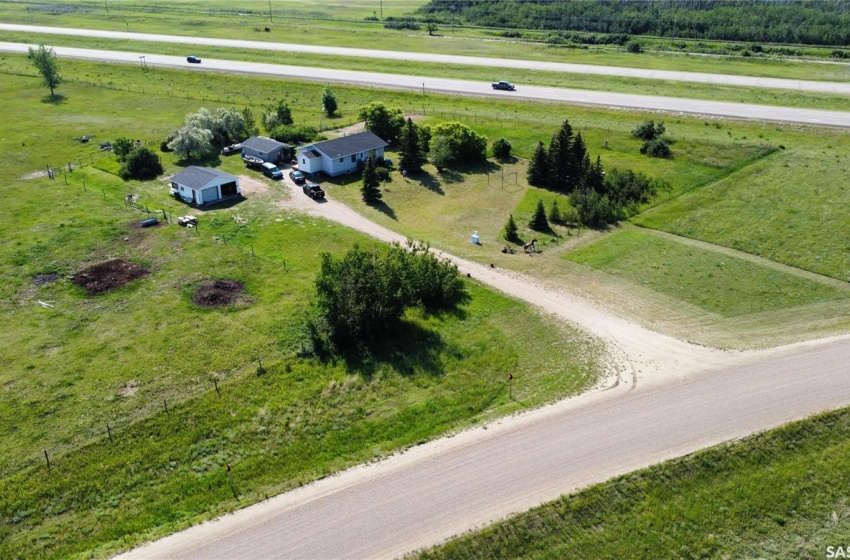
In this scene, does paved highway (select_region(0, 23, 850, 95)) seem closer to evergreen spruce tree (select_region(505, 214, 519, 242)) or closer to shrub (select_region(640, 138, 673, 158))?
→ shrub (select_region(640, 138, 673, 158))

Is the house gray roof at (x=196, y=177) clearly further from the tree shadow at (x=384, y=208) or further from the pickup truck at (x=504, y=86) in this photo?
the pickup truck at (x=504, y=86)

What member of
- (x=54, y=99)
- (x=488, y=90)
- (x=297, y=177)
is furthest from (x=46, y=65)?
(x=488, y=90)

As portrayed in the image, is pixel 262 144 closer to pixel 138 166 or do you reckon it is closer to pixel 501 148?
pixel 138 166

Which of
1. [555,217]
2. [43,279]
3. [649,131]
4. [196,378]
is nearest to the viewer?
[196,378]

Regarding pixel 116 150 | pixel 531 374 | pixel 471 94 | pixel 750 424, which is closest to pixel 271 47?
pixel 471 94

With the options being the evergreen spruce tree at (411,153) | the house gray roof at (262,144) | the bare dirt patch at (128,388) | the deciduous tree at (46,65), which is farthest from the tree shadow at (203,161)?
the deciduous tree at (46,65)

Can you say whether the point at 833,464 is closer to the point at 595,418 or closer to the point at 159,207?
the point at 595,418

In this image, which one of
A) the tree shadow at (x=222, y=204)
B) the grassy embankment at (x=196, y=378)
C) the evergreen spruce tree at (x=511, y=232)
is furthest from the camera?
the tree shadow at (x=222, y=204)

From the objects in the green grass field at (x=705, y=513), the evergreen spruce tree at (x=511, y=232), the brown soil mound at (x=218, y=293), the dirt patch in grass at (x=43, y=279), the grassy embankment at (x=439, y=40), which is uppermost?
the grassy embankment at (x=439, y=40)
